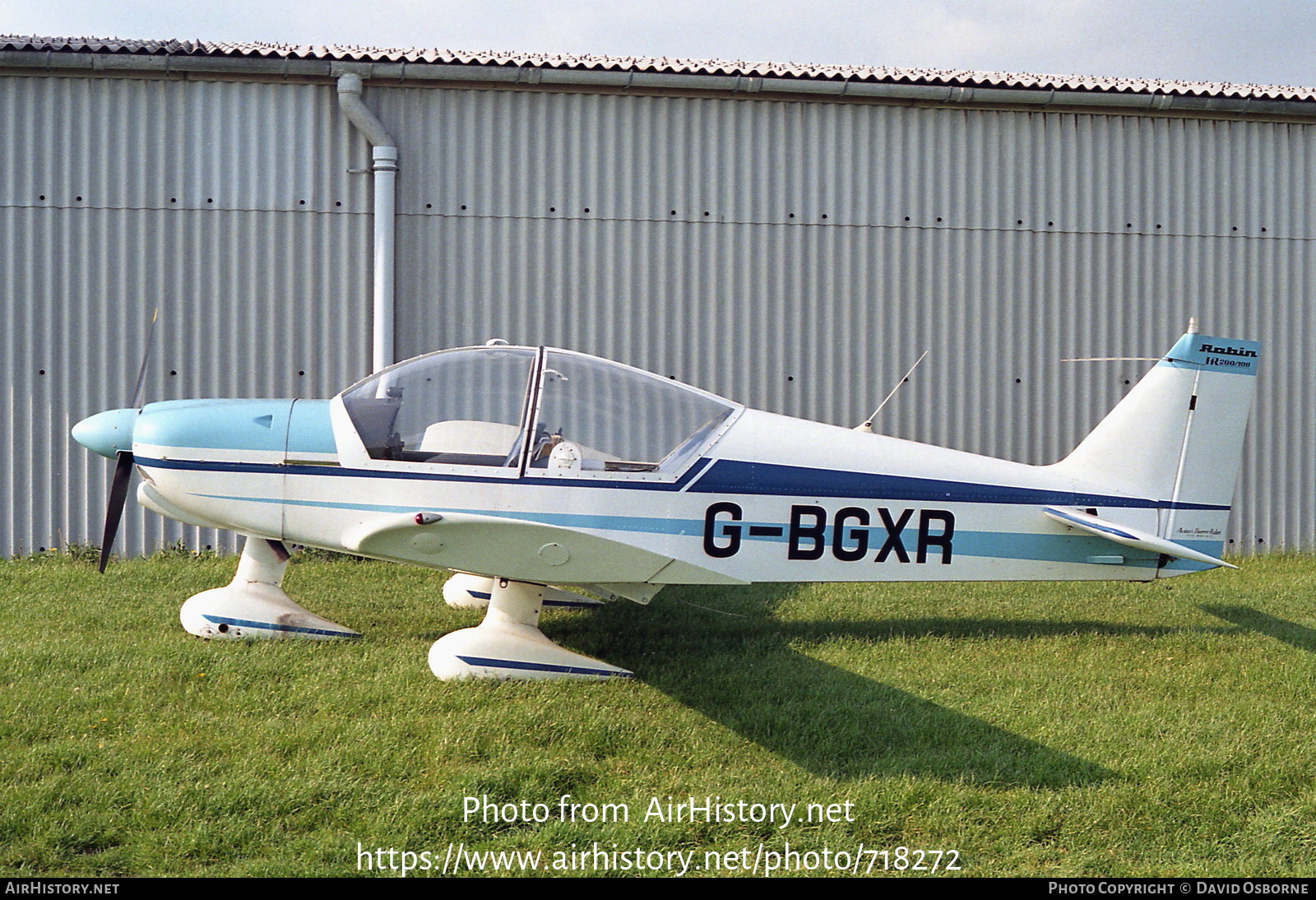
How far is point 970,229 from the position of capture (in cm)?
892

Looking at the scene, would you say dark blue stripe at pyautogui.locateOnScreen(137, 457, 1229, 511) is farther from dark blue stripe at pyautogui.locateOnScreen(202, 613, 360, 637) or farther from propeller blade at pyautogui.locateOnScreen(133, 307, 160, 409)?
dark blue stripe at pyautogui.locateOnScreen(202, 613, 360, 637)

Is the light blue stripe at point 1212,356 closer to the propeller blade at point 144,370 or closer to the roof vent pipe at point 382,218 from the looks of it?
the roof vent pipe at point 382,218

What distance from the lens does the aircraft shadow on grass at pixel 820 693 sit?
14.3 feet

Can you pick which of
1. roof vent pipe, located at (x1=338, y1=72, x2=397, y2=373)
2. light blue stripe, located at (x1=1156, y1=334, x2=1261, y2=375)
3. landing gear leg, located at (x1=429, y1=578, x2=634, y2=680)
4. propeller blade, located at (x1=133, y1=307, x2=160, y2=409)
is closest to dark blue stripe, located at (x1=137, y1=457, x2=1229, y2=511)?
propeller blade, located at (x1=133, y1=307, x2=160, y2=409)

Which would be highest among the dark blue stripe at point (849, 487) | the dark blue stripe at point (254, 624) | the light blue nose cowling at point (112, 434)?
the light blue nose cowling at point (112, 434)

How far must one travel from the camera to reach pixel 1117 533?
5590 millimetres

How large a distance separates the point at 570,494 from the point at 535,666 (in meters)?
0.89

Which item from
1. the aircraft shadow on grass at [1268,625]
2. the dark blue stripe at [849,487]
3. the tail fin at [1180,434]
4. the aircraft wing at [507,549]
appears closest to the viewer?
the aircraft wing at [507,549]

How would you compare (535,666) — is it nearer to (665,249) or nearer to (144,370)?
(144,370)

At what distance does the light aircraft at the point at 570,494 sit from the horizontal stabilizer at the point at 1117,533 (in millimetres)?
12

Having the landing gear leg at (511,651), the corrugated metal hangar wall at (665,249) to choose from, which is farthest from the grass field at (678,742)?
the corrugated metal hangar wall at (665,249)

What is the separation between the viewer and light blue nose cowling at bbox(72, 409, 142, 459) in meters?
5.59

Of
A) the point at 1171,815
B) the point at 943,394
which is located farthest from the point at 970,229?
the point at 1171,815

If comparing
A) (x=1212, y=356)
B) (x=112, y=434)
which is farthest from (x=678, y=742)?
(x=1212, y=356)
